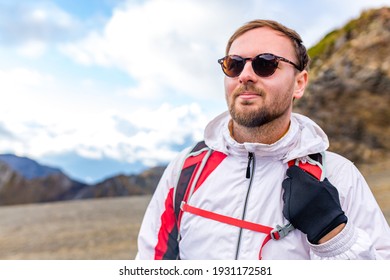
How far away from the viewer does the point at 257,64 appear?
1968mm

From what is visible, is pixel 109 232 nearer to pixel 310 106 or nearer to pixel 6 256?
pixel 6 256

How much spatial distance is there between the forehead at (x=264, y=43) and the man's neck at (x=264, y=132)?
381 millimetres

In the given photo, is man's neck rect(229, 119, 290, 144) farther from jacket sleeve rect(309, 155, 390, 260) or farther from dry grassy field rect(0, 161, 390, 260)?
dry grassy field rect(0, 161, 390, 260)

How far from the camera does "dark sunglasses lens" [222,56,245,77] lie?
2033 mm

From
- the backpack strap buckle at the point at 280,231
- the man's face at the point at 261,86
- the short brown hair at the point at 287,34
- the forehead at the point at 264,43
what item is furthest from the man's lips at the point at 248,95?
the backpack strap buckle at the point at 280,231

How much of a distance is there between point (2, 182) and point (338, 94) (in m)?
15.6

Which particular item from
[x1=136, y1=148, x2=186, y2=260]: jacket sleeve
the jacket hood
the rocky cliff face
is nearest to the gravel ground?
[x1=136, y1=148, x2=186, y2=260]: jacket sleeve

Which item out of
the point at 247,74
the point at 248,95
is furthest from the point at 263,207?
the point at 247,74

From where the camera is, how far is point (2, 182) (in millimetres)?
17594

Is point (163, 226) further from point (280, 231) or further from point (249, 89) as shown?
point (249, 89)

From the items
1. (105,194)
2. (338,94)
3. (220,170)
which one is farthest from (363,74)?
(220,170)

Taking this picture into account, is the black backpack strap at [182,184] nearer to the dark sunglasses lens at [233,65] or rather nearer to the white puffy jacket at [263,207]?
the white puffy jacket at [263,207]

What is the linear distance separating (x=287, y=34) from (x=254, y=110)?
1.61 ft

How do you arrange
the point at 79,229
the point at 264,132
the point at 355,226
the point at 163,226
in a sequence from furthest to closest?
the point at 79,229 < the point at 163,226 < the point at 264,132 < the point at 355,226
